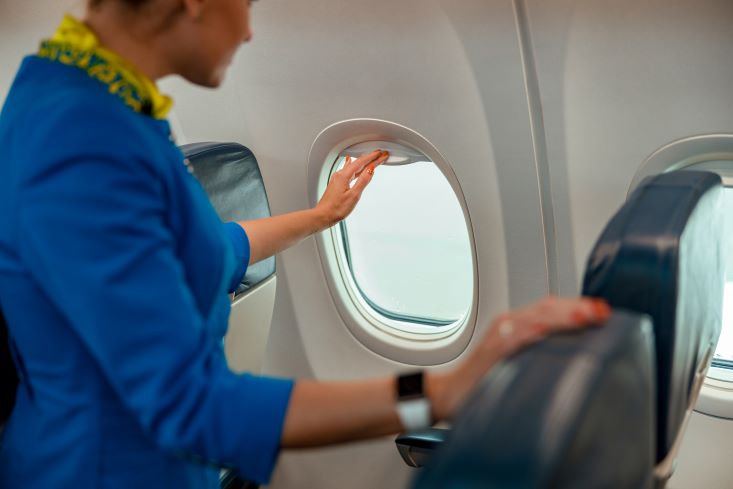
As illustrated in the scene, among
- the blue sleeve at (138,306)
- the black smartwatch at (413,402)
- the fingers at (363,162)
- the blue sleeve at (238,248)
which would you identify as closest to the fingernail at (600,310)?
the black smartwatch at (413,402)

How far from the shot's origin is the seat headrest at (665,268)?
1.25 m

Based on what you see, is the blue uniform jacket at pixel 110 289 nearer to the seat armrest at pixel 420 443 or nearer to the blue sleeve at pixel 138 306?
the blue sleeve at pixel 138 306

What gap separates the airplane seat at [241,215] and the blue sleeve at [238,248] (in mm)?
511

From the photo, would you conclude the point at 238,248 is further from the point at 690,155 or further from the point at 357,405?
the point at 690,155

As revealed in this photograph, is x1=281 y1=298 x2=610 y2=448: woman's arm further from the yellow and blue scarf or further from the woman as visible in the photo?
the yellow and blue scarf

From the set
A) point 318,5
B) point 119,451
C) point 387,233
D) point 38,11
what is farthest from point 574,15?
point 38,11

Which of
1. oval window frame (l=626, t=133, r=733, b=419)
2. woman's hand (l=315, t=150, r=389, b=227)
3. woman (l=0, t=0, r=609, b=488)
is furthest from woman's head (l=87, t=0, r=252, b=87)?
oval window frame (l=626, t=133, r=733, b=419)

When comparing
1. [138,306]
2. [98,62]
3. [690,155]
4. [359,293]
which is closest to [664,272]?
[138,306]

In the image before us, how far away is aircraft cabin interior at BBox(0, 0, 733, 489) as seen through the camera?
49.1 inches

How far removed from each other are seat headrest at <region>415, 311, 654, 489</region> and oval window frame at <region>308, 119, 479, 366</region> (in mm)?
1637

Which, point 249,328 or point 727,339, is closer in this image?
point 727,339

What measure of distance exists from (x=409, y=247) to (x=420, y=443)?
117cm

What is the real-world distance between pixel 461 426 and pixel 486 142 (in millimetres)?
1711

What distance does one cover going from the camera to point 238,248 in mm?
1965
